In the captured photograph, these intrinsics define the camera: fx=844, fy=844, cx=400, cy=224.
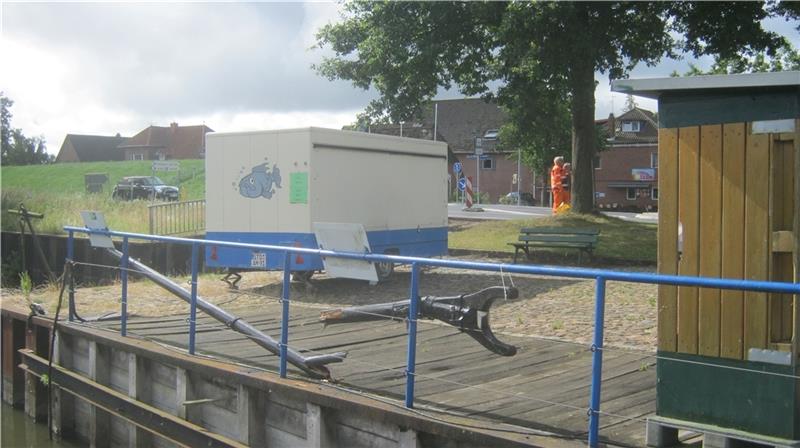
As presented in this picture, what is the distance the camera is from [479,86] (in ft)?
70.3

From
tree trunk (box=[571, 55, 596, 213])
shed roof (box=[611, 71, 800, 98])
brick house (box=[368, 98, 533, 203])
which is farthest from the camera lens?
brick house (box=[368, 98, 533, 203])

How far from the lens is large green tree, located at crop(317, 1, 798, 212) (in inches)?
700

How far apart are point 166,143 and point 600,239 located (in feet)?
283

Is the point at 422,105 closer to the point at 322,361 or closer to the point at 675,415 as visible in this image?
the point at 322,361

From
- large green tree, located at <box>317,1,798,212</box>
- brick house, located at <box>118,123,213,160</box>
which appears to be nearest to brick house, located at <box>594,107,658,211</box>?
large green tree, located at <box>317,1,798,212</box>

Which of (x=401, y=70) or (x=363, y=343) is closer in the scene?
(x=363, y=343)

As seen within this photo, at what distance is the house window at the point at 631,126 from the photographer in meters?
68.7

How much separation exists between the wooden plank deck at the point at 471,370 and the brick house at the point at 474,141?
54812 mm

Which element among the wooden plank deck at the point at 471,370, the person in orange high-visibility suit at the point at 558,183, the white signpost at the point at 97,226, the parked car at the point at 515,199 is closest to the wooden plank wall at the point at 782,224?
the wooden plank deck at the point at 471,370

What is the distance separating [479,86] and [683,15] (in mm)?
5128

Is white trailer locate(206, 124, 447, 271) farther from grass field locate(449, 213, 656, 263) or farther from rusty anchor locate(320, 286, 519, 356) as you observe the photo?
rusty anchor locate(320, 286, 519, 356)

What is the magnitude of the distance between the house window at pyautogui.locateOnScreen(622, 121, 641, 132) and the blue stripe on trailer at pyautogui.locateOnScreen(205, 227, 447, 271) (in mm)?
55941

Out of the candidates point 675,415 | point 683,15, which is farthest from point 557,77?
point 675,415

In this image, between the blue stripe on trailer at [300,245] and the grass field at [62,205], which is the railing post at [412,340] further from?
the grass field at [62,205]
